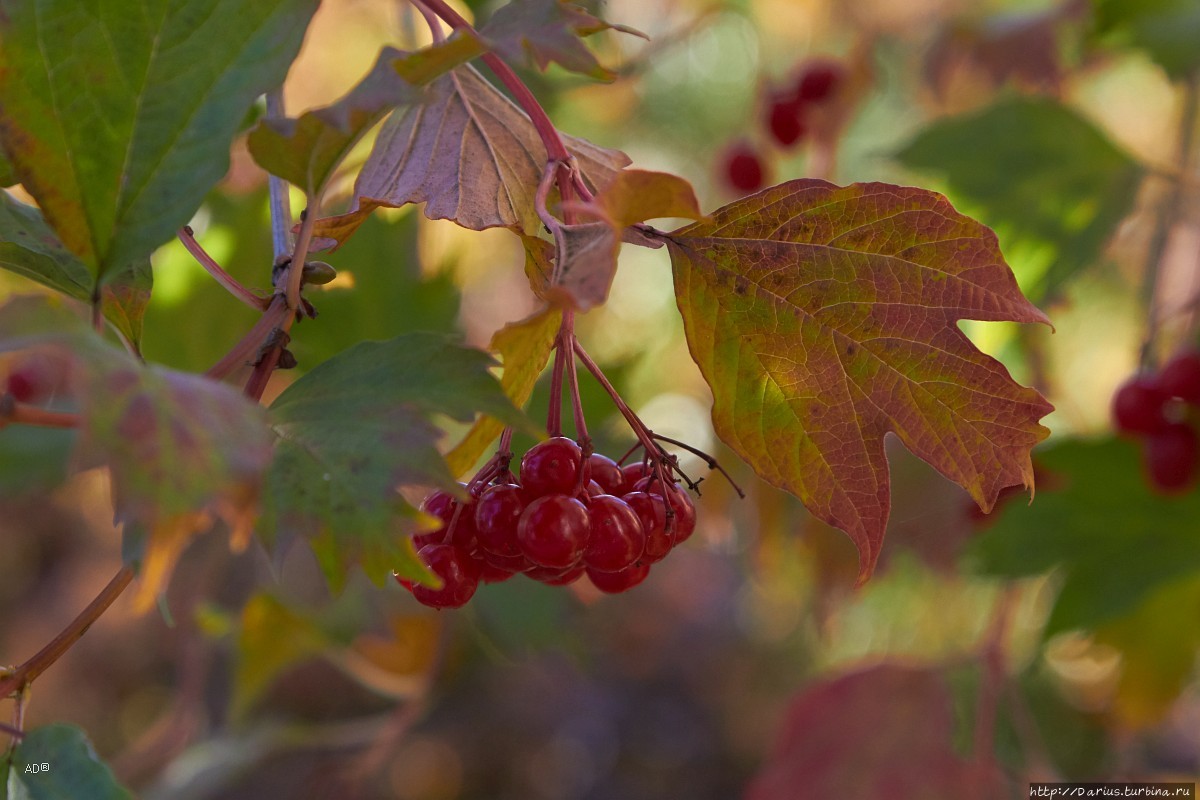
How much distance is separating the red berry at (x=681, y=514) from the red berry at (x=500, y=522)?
0.28ft

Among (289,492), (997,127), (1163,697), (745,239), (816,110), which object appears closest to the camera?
(289,492)

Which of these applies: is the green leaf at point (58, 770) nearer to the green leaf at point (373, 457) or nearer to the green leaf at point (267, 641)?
the green leaf at point (373, 457)

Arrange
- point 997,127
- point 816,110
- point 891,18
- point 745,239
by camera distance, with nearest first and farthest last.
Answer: point 745,239 → point 997,127 → point 816,110 → point 891,18

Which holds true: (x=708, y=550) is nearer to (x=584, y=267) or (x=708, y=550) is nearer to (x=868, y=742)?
(x=868, y=742)

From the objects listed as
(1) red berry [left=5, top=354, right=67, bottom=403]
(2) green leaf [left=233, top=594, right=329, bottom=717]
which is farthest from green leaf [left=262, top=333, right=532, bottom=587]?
(2) green leaf [left=233, top=594, right=329, bottom=717]

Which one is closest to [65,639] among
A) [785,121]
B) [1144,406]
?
[1144,406]

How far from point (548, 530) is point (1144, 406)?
811 millimetres

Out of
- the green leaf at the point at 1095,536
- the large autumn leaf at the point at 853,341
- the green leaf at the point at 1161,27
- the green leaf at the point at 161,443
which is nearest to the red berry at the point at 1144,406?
the green leaf at the point at 1095,536

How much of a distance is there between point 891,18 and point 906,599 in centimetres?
140

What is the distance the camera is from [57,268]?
529 mm

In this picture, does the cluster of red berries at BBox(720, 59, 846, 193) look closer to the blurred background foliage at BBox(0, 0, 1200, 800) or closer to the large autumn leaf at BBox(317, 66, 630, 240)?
the blurred background foliage at BBox(0, 0, 1200, 800)

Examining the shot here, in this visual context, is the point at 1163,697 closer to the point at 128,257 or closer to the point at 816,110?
the point at 816,110

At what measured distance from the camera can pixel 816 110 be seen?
1.52 metres

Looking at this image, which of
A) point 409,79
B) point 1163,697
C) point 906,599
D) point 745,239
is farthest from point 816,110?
point 906,599
